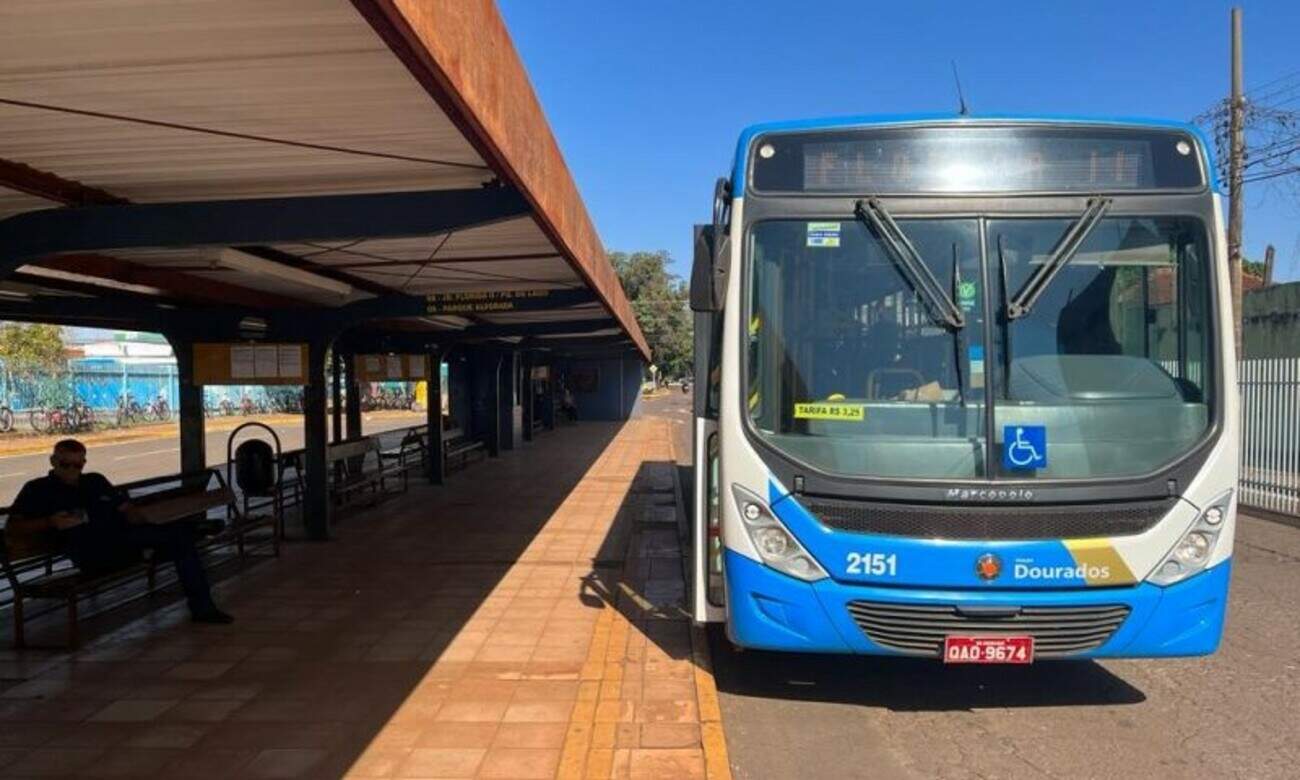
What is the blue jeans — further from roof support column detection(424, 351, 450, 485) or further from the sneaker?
roof support column detection(424, 351, 450, 485)

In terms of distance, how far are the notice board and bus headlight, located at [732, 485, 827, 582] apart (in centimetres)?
636

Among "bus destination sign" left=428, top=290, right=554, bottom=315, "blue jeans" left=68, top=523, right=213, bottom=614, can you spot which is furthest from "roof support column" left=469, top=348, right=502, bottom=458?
"blue jeans" left=68, top=523, right=213, bottom=614

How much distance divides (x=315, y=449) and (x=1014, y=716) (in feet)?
24.9

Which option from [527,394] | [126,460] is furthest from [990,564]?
[126,460]

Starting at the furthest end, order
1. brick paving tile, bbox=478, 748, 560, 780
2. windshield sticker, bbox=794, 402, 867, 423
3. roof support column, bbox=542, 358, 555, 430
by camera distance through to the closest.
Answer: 1. roof support column, bbox=542, 358, 555, 430
2. windshield sticker, bbox=794, 402, 867, 423
3. brick paving tile, bbox=478, 748, 560, 780

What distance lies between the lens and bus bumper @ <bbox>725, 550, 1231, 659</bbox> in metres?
4.12

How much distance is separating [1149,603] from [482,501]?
9.78m

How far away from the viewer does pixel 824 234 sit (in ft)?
14.8

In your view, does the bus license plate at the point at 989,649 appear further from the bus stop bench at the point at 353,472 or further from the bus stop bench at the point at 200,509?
the bus stop bench at the point at 353,472

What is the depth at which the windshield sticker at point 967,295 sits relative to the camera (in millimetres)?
4348

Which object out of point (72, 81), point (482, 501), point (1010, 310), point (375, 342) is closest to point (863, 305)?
point (1010, 310)

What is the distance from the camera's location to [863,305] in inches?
176

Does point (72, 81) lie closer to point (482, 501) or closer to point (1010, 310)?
point (1010, 310)

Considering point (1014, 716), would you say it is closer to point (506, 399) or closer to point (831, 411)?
point (831, 411)
